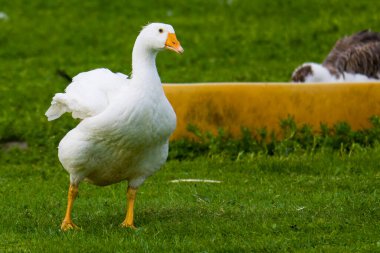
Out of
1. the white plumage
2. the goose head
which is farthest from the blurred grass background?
the goose head

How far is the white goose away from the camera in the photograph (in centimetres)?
744

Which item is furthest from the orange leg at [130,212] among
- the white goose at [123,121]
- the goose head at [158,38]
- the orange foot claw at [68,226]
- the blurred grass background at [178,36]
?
the blurred grass background at [178,36]

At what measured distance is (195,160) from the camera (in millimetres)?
11555

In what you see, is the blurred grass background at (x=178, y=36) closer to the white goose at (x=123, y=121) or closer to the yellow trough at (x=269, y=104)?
the yellow trough at (x=269, y=104)

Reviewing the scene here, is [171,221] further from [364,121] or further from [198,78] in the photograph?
[198,78]

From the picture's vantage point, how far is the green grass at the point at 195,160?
7484 mm

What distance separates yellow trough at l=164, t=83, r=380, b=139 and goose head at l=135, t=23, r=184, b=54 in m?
4.20

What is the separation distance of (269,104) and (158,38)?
439 centimetres

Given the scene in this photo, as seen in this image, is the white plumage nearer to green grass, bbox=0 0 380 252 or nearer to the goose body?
the goose body

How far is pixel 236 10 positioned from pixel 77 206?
10.5 m

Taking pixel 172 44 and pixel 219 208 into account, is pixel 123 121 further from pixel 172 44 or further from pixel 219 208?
pixel 219 208

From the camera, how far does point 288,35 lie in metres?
17.4

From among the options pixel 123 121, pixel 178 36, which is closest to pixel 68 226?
pixel 123 121

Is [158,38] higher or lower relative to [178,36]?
higher
